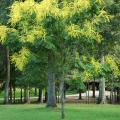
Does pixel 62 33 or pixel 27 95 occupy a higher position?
pixel 62 33

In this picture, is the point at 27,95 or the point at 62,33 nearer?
the point at 62,33

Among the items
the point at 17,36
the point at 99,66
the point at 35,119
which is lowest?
the point at 35,119

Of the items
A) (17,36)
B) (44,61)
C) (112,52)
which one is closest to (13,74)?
(112,52)

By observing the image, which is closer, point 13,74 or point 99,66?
point 99,66

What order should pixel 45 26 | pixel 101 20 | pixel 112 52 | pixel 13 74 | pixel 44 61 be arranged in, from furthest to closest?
pixel 13 74
pixel 112 52
pixel 44 61
pixel 101 20
pixel 45 26

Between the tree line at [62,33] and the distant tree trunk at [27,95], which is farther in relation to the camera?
the distant tree trunk at [27,95]

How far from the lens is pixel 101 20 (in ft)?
75.5

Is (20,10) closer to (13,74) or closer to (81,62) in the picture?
(81,62)

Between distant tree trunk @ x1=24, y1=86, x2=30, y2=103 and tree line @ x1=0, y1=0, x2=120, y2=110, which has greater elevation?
tree line @ x1=0, y1=0, x2=120, y2=110

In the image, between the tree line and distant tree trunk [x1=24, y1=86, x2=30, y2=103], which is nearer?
the tree line

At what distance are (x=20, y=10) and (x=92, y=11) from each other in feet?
10.7

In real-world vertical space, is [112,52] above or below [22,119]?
above

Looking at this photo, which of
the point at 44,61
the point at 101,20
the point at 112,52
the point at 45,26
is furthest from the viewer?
the point at 112,52

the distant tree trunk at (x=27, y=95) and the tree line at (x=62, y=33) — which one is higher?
the tree line at (x=62, y=33)
